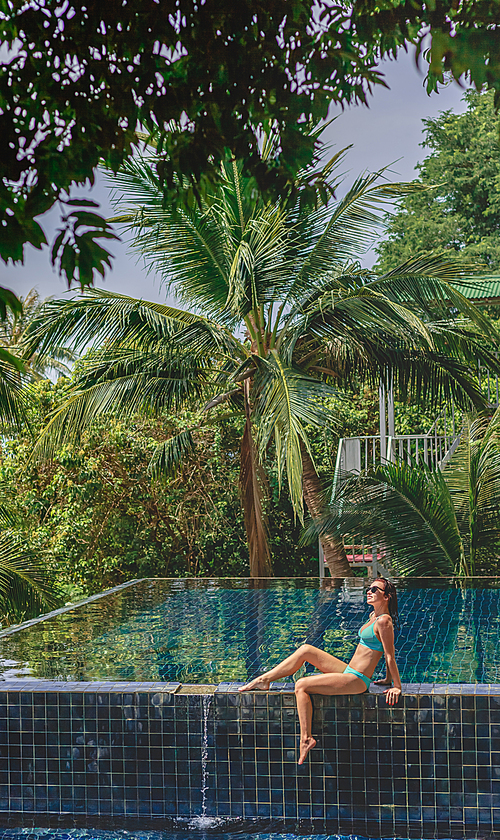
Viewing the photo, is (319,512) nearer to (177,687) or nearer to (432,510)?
(432,510)

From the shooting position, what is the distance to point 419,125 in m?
25.6

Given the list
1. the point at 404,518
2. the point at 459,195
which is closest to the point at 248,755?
the point at 404,518

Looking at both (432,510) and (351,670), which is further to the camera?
(432,510)

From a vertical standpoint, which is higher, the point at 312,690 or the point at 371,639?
the point at 371,639

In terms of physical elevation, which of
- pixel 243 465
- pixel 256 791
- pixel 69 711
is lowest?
pixel 256 791

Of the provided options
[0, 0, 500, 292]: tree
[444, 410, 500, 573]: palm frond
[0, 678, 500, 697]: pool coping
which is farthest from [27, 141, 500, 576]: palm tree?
[0, 0, 500, 292]: tree

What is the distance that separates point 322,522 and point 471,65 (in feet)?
20.1

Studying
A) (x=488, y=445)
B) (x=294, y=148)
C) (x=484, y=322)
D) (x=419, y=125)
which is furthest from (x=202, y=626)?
(x=419, y=125)

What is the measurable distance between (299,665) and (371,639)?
0.47 m

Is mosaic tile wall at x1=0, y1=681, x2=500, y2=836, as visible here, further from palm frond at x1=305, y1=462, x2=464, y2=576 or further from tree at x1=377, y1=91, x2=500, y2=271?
tree at x1=377, y1=91, x2=500, y2=271

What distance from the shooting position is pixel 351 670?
5043 mm

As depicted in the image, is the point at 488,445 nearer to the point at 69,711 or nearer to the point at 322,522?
the point at 322,522

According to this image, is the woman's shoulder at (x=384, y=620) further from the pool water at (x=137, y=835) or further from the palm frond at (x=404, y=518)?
the palm frond at (x=404, y=518)

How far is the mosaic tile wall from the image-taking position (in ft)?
16.1
